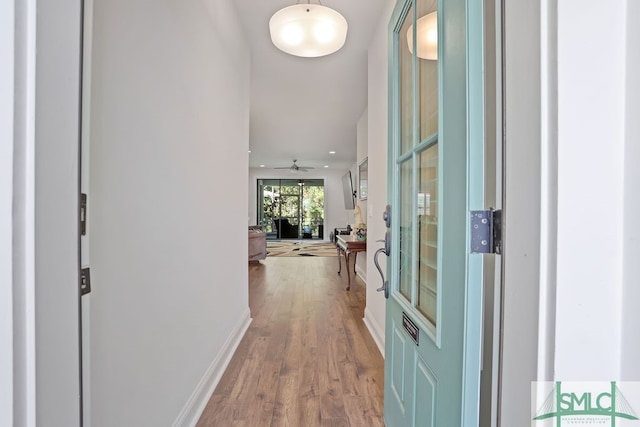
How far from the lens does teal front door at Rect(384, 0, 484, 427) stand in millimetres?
728

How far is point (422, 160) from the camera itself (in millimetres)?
1077

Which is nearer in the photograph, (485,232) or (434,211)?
(485,232)

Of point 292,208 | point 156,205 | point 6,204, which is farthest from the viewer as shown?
point 292,208

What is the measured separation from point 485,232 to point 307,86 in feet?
11.4

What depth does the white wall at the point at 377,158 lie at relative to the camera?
2.27m

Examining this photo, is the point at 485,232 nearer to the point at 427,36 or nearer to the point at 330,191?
the point at 427,36

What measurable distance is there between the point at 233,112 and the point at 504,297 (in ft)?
7.36

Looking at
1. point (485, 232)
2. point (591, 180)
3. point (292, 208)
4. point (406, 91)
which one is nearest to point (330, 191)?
point (292, 208)

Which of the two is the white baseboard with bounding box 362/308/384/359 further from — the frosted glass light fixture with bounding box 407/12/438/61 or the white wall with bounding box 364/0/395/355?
the frosted glass light fixture with bounding box 407/12/438/61

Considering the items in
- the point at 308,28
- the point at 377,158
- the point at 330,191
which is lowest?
the point at 377,158

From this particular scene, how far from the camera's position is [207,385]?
1693 millimetres

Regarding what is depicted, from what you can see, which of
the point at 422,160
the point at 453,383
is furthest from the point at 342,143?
the point at 453,383

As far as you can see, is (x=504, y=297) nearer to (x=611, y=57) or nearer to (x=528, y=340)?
(x=528, y=340)

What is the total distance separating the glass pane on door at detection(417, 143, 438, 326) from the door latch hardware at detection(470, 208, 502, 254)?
0.26 meters
